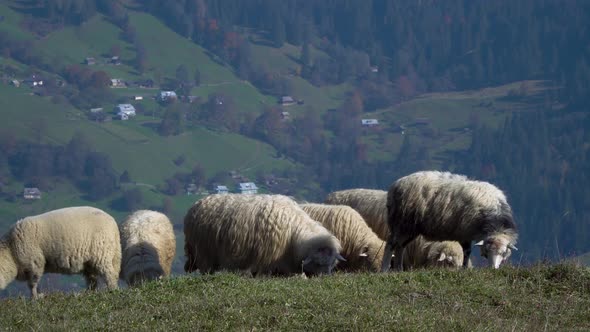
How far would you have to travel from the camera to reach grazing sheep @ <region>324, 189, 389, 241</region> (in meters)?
20.8

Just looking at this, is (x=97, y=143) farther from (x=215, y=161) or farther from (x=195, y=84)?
(x=195, y=84)

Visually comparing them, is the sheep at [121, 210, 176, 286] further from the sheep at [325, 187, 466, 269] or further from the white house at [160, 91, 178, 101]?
the white house at [160, 91, 178, 101]

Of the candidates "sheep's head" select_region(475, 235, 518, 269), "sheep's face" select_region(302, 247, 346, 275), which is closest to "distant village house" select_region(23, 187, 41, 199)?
"sheep's face" select_region(302, 247, 346, 275)

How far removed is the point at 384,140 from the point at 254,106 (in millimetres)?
24394

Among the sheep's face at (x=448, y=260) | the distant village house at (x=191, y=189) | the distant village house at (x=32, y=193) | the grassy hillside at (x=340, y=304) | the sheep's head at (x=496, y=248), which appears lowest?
the distant village house at (x=191, y=189)

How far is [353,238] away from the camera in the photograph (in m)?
19.2

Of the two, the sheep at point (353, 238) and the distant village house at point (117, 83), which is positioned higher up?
the sheep at point (353, 238)

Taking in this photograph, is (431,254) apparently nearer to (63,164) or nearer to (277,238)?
(277,238)

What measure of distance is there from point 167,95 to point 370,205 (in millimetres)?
156143

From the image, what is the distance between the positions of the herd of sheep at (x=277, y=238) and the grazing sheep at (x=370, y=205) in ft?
3.70

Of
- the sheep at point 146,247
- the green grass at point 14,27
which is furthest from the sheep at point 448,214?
the green grass at point 14,27

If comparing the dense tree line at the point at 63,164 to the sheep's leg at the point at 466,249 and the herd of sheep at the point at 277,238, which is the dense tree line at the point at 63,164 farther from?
the sheep's leg at the point at 466,249

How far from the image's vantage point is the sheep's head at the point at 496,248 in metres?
16.6

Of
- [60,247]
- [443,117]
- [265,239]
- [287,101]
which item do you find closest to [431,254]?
[265,239]
